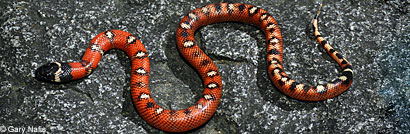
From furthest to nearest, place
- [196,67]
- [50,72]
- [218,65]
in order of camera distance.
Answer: [218,65] < [196,67] < [50,72]

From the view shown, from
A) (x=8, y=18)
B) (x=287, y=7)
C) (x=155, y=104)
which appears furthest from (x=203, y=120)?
(x=8, y=18)

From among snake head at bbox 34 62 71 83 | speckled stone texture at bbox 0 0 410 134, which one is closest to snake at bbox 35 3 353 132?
snake head at bbox 34 62 71 83

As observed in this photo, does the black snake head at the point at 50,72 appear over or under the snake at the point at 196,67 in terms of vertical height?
over

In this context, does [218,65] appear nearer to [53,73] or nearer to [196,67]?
[196,67]

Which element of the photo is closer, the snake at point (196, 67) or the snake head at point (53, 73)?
the snake at point (196, 67)

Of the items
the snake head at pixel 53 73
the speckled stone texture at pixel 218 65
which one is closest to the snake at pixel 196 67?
the snake head at pixel 53 73

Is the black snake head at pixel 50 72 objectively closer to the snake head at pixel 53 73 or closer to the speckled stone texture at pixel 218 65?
the snake head at pixel 53 73

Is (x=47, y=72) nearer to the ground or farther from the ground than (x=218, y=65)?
farther from the ground

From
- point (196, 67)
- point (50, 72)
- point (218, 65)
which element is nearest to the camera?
point (50, 72)

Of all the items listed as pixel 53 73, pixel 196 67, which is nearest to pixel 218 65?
pixel 196 67
